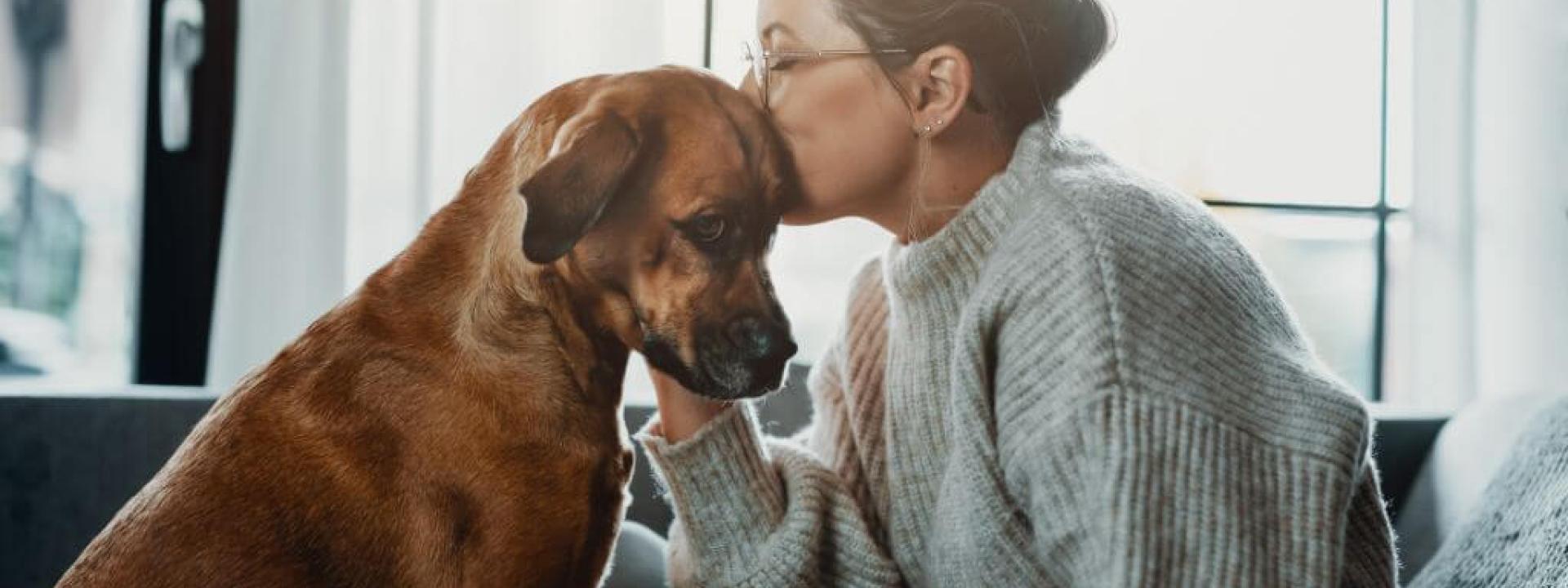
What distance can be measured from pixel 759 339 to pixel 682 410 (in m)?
0.18

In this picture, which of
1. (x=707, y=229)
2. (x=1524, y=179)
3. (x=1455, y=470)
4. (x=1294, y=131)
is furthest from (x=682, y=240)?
(x=1524, y=179)

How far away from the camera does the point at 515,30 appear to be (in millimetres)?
2740

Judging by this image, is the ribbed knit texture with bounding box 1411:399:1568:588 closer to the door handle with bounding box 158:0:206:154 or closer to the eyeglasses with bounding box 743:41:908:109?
the eyeglasses with bounding box 743:41:908:109

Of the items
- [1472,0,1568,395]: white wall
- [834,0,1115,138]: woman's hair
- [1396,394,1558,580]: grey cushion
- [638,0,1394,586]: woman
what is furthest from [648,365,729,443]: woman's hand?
[1472,0,1568,395]: white wall

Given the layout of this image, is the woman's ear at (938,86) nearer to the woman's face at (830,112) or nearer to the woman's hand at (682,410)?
the woman's face at (830,112)

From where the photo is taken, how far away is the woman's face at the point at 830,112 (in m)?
1.18

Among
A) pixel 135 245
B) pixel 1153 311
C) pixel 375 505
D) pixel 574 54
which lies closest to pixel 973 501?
pixel 1153 311

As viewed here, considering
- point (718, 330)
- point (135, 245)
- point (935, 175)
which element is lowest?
point (135, 245)

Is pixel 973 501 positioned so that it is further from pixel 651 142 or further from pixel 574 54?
pixel 574 54

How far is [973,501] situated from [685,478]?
0.91 ft

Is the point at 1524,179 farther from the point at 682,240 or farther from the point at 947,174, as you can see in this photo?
the point at 682,240

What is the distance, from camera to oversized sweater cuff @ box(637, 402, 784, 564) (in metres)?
1.24

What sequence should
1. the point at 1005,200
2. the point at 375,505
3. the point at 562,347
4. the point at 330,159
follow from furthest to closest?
the point at 330,159 < the point at 1005,200 < the point at 562,347 < the point at 375,505

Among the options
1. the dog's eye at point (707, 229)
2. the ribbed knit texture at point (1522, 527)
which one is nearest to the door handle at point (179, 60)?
the dog's eye at point (707, 229)
